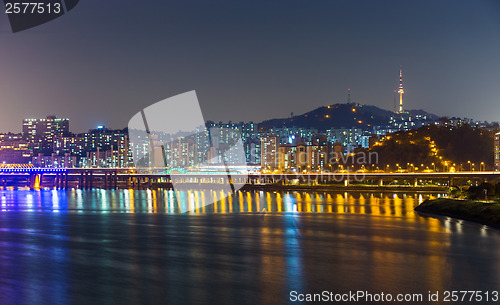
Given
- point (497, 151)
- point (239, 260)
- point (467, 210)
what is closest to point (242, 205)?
point (467, 210)

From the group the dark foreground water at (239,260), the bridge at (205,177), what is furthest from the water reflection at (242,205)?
the dark foreground water at (239,260)

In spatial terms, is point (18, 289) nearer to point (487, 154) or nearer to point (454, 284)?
point (454, 284)

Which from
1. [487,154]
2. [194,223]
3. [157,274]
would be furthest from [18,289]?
[487,154]

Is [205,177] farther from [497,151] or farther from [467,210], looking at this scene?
[467,210]

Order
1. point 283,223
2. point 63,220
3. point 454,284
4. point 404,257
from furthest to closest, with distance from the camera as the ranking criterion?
point 63,220, point 283,223, point 404,257, point 454,284

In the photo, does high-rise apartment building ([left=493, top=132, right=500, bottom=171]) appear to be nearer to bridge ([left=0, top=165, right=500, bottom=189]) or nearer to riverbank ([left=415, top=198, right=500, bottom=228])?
bridge ([left=0, top=165, right=500, bottom=189])

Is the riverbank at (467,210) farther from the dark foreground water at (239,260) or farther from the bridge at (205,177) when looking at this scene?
the bridge at (205,177)

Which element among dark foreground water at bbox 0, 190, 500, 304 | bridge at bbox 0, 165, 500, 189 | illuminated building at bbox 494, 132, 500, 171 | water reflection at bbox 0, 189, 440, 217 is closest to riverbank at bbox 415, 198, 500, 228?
dark foreground water at bbox 0, 190, 500, 304
